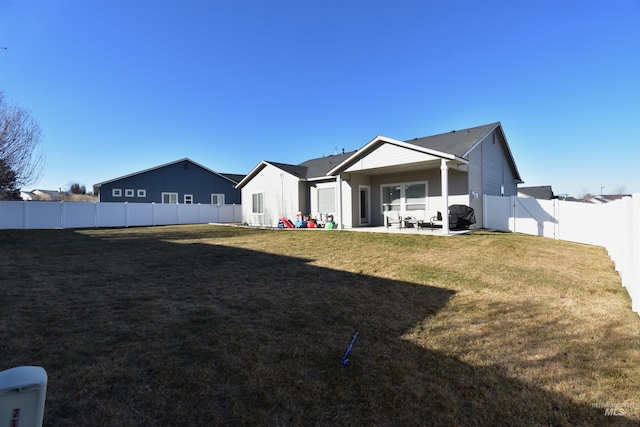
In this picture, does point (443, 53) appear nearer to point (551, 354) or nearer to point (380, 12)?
point (380, 12)

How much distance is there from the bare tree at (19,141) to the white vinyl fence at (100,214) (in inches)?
127

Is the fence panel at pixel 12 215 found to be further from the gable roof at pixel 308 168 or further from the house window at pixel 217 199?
the house window at pixel 217 199

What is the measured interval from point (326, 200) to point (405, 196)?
14.6 feet

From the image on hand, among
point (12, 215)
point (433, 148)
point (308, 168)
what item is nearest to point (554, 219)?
point (433, 148)

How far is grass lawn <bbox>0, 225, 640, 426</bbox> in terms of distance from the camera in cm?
210

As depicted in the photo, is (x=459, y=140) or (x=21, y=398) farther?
(x=459, y=140)

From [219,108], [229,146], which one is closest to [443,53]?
[219,108]

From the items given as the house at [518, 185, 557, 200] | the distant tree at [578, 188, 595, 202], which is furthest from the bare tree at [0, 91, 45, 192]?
the distant tree at [578, 188, 595, 202]

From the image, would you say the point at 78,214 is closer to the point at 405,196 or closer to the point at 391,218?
the point at 391,218

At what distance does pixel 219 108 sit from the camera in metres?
19.6

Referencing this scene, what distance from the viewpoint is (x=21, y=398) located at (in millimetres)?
1226

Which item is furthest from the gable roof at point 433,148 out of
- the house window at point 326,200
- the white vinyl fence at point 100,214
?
the white vinyl fence at point 100,214

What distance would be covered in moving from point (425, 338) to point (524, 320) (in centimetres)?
150

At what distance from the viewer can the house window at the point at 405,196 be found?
1477cm
